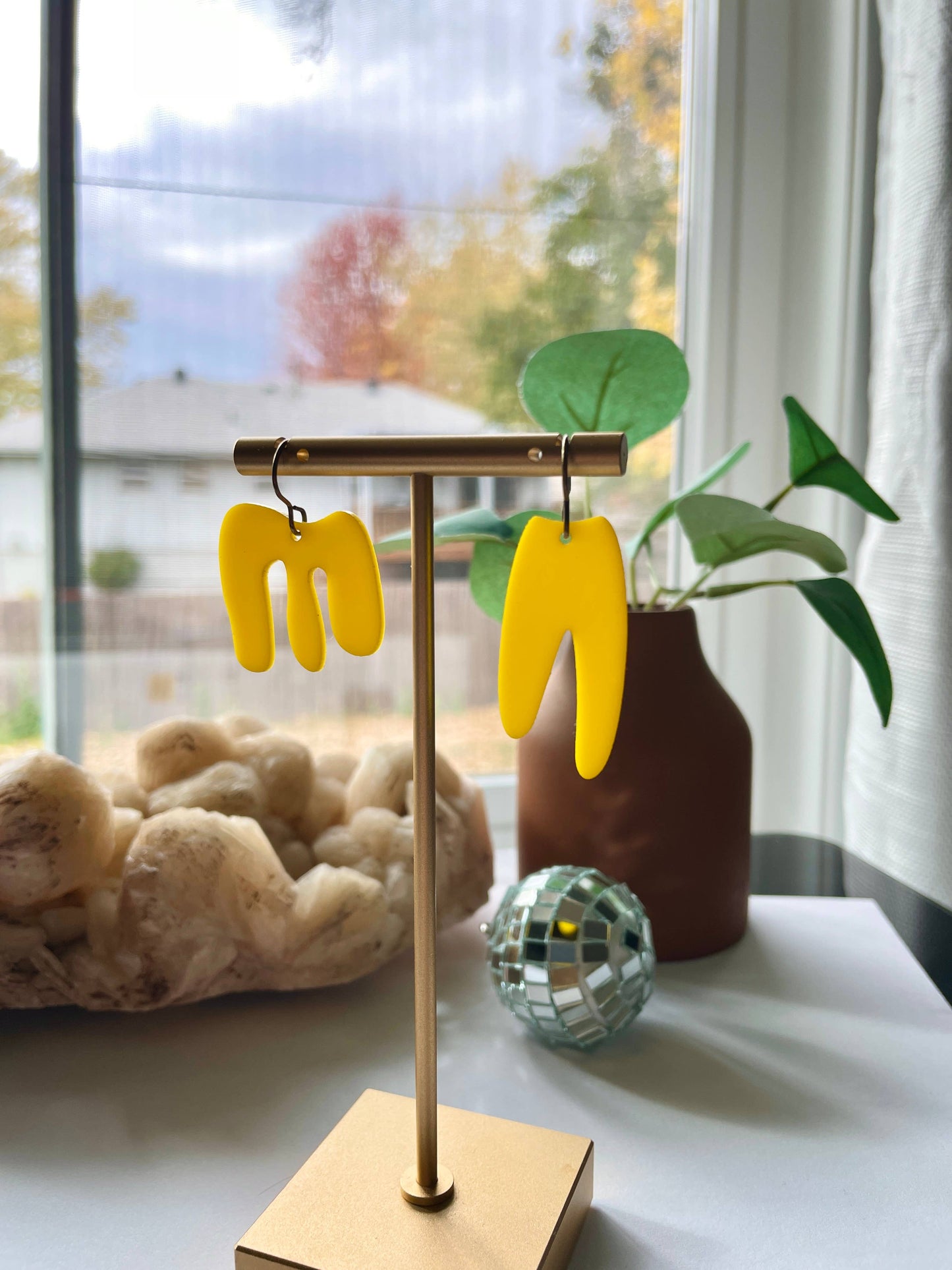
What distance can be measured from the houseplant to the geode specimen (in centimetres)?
10

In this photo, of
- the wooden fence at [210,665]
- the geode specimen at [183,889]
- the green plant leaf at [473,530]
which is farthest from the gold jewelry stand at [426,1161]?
the wooden fence at [210,665]

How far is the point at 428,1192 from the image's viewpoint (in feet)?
1.34

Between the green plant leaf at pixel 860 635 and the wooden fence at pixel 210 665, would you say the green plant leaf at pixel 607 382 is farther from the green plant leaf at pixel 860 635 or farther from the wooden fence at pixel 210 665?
the wooden fence at pixel 210 665

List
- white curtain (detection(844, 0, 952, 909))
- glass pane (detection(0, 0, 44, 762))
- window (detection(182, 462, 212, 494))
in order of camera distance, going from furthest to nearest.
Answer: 1. window (detection(182, 462, 212, 494))
2. glass pane (detection(0, 0, 44, 762))
3. white curtain (detection(844, 0, 952, 909))

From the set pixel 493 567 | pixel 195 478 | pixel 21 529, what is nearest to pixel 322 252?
pixel 195 478

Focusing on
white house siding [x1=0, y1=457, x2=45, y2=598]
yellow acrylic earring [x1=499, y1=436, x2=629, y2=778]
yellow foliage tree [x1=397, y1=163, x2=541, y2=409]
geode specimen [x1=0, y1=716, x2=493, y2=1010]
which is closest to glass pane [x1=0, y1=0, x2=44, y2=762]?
white house siding [x1=0, y1=457, x2=45, y2=598]

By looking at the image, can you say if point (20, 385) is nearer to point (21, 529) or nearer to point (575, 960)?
point (21, 529)

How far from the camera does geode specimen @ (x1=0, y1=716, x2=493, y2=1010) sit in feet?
1.75

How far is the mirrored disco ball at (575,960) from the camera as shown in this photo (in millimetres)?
534

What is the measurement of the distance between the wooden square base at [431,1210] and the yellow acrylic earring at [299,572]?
23 centimetres

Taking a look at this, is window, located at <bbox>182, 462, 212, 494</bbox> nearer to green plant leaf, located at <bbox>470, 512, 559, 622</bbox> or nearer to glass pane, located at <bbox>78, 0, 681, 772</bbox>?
glass pane, located at <bbox>78, 0, 681, 772</bbox>

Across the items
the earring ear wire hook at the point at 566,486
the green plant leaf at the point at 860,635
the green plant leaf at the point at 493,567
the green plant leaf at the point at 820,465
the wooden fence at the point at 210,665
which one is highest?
the green plant leaf at the point at 820,465

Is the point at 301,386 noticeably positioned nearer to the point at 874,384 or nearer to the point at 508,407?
the point at 508,407

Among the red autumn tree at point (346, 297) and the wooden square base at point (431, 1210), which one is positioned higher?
the red autumn tree at point (346, 297)
